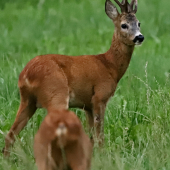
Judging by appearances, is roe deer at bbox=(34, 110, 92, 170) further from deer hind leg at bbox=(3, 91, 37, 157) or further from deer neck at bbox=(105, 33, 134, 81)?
deer neck at bbox=(105, 33, 134, 81)

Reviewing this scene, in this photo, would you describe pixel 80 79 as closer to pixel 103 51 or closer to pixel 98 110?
pixel 98 110

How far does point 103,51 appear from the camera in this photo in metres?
10.6

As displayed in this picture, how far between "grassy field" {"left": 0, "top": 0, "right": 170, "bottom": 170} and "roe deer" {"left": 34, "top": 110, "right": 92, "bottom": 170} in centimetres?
28

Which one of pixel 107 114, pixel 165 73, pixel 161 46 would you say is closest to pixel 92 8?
pixel 161 46

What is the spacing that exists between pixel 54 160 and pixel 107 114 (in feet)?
8.88

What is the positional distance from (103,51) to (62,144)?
680 cm

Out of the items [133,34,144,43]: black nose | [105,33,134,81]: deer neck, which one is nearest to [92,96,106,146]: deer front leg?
[105,33,134,81]: deer neck

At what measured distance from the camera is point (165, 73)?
8.71 m

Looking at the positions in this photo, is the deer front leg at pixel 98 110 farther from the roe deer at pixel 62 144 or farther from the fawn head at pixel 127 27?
the roe deer at pixel 62 144

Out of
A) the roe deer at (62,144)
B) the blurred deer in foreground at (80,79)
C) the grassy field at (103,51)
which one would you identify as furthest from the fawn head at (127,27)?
the roe deer at (62,144)

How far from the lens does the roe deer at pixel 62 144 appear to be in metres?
3.87

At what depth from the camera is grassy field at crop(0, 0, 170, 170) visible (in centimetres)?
528

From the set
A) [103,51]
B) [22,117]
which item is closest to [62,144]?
[22,117]

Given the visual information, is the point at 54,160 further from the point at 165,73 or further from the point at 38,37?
the point at 38,37
